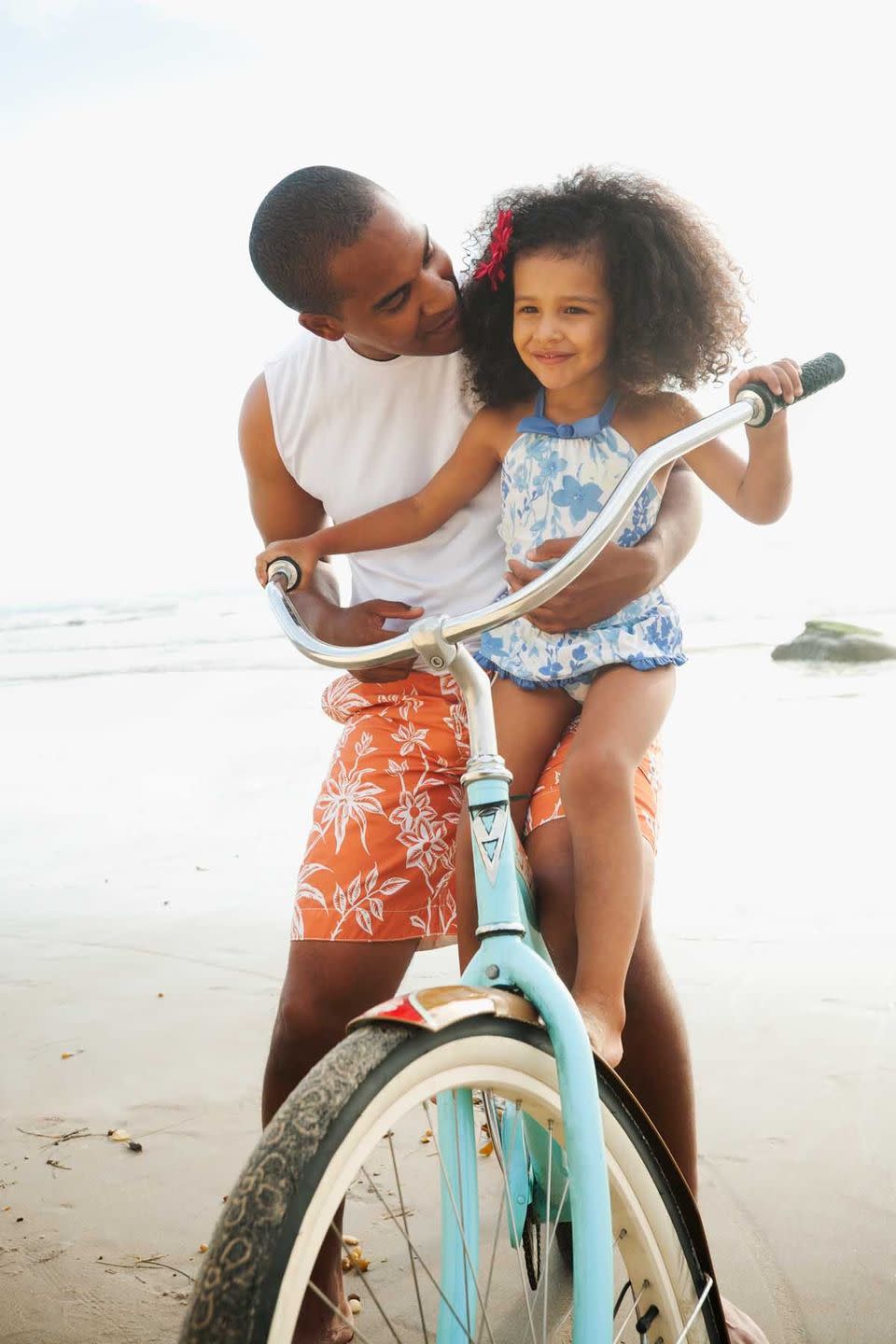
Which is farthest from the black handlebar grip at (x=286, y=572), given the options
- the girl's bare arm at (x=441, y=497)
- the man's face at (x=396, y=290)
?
the man's face at (x=396, y=290)

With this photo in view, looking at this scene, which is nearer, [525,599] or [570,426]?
[525,599]

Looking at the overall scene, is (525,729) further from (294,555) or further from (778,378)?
(778,378)

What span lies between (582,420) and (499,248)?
0.32m

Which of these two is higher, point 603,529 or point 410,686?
point 603,529

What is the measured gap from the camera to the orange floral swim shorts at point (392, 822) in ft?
6.69

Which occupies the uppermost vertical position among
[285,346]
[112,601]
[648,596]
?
[112,601]

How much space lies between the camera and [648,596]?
6.64 ft

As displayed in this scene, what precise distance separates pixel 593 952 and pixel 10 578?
80.1ft

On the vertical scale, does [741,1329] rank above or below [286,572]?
below

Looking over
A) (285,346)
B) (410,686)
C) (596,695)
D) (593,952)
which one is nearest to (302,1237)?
(593,952)

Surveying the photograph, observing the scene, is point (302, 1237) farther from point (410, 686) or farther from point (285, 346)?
point (285, 346)

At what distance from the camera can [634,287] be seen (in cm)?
209

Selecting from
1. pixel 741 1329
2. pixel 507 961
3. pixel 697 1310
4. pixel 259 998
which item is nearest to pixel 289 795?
pixel 259 998

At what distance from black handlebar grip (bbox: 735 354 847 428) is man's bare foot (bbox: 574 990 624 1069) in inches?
28.9
